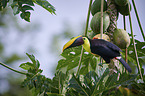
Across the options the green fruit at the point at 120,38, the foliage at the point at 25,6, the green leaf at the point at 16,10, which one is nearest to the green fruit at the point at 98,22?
the green fruit at the point at 120,38

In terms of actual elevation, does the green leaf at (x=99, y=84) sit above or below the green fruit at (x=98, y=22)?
below

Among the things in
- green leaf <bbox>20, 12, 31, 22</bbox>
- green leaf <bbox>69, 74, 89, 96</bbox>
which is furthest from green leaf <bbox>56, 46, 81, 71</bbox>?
green leaf <bbox>69, 74, 89, 96</bbox>

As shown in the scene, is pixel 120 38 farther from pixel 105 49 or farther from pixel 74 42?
pixel 74 42

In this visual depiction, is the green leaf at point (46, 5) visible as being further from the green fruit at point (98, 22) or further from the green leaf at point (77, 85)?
the green leaf at point (77, 85)

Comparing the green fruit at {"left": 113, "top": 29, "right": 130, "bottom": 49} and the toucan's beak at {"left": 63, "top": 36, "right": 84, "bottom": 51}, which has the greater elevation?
the green fruit at {"left": 113, "top": 29, "right": 130, "bottom": 49}

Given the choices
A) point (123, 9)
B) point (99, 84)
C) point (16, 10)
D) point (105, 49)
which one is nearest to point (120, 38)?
point (105, 49)

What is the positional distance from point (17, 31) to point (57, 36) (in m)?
2.37

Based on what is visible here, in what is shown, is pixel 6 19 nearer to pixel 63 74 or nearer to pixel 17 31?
pixel 17 31

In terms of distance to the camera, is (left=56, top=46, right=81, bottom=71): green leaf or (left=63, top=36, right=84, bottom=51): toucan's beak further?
(left=56, top=46, right=81, bottom=71): green leaf

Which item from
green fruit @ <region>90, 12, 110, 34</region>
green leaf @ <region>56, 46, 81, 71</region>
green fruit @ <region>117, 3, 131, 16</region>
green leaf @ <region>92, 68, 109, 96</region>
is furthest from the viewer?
green leaf @ <region>56, 46, 81, 71</region>

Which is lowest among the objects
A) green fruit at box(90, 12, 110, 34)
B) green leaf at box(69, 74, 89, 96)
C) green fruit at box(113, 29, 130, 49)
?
green leaf at box(69, 74, 89, 96)

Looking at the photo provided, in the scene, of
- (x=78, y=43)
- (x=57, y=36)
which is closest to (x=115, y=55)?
(x=78, y=43)

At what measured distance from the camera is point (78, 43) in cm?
146

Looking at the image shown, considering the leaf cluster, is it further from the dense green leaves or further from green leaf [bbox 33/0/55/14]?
the dense green leaves
